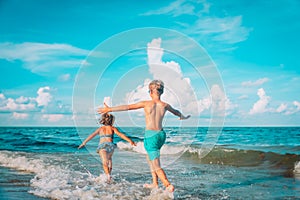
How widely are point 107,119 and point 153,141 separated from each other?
2011 mm

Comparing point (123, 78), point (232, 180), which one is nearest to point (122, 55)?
point (123, 78)

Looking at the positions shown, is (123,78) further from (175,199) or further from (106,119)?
(175,199)

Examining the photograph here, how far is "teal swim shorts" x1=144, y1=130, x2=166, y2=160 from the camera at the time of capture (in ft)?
18.8

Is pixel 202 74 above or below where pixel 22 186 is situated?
above

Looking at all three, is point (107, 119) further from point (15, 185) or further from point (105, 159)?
point (15, 185)

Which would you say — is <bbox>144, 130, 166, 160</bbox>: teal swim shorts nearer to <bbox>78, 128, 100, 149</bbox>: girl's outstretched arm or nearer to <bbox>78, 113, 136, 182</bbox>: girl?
<bbox>78, 113, 136, 182</bbox>: girl

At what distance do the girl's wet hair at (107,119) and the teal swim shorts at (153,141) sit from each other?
5.97ft

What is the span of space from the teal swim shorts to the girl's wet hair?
1.82 meters

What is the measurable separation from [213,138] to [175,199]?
184 centimetres

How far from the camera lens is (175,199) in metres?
5.84

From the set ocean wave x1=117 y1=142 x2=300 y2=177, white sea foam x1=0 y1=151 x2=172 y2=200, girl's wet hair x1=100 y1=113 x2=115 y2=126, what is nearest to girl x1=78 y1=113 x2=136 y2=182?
girl's wet hair x1=100 y1=113 x2=115 y2=126

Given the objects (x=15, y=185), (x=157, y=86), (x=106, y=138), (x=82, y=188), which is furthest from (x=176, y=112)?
(x=15, y=185)

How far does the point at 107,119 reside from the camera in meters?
7.41

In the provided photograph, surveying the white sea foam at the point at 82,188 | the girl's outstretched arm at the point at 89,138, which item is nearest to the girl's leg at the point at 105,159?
the white sea foam at the point at 82,188
